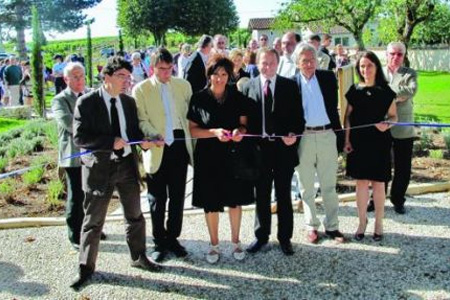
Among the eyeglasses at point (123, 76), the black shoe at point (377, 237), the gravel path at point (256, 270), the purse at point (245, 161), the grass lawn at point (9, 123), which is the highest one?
the eyeglasses at point (123, 76)

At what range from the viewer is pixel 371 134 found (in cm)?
530

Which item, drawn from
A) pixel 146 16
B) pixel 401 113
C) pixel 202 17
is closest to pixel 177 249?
pixel 401 113

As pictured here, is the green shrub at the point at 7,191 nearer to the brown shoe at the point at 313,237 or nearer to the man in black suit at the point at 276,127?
the man in black suit at the point at 276,127

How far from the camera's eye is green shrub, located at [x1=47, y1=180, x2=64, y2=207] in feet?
22.8

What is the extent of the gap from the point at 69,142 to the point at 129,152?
0.91m

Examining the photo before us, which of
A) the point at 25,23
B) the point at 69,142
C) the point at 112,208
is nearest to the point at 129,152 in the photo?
the point at 69,142

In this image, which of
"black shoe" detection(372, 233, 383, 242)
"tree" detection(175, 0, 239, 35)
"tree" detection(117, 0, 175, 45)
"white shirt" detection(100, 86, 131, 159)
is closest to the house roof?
"tree" detection(175, 0, 239, 35)

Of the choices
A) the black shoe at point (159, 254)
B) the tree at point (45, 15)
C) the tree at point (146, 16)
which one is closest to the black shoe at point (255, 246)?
the black shoe at point (159, 254)

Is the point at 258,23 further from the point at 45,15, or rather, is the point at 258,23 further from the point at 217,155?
the point at 217,155

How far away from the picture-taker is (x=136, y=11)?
174 feet

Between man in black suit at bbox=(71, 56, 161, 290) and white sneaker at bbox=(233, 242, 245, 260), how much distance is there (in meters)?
0.76

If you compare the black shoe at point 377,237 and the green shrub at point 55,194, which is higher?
the green shrub at point 55,194

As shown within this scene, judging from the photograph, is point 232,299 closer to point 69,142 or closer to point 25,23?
point 69,142

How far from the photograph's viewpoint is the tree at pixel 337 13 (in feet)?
50.7
